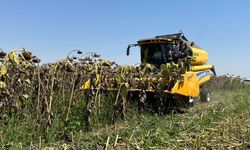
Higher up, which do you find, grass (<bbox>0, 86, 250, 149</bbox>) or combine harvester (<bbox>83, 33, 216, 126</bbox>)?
combine harvester (<bbox>83, 33, 216, 126</bbox>)

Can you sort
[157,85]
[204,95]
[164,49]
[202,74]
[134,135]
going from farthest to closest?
1. [204,95]
2. [202,74]
3. [164,49]
4. [157,85]
5. [134,135]

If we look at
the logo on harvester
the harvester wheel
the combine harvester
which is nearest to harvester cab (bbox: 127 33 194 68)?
the logo on harvester

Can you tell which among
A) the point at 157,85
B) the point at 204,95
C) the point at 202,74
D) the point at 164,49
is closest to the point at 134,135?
the point at 157,85

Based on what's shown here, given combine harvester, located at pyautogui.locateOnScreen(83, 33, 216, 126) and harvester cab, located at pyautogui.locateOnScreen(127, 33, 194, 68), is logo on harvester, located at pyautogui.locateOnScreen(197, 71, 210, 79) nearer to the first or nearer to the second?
harvester cab, located at pyautogui.locateOnScreen(127, 33, 194, 68)

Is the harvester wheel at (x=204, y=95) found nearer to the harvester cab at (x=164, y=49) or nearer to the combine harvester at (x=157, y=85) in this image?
the harvester cab at (x=164, y=49)

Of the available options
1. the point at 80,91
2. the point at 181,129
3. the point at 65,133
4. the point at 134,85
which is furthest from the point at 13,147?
the point at 134,85

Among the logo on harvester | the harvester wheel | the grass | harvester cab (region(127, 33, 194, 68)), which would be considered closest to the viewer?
the grass

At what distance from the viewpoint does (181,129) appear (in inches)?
232

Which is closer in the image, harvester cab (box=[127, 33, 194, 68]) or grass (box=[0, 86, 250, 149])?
grass (box=[0, 86, 250, 149])

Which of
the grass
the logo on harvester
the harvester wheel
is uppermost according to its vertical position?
the logo on harvester

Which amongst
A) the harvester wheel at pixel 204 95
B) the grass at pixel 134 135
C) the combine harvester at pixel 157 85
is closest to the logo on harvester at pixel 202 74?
the harvester wheel at pixel 204 95

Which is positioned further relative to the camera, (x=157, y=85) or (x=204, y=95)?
(x=204, y=95)

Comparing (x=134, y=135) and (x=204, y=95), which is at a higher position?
(x=204, y=95)

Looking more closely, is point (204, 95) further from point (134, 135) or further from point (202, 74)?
point (134, 135)
